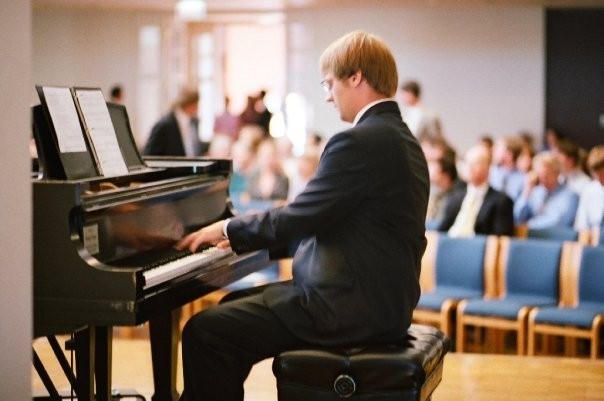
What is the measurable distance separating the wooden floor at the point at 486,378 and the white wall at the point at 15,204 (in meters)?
1.92

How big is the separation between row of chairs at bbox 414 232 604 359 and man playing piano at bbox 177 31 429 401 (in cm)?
290

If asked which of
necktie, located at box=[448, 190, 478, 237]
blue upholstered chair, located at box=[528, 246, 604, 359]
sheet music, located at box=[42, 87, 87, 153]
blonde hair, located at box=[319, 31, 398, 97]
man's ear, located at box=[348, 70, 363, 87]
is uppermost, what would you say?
blonde hair, located at box=[319, 31, 398, 97]

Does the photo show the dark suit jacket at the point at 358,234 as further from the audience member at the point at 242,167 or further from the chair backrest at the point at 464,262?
the audience member at the point at 242,167

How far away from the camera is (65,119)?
149 inches

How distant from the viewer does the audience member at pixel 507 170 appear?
36.9 ft

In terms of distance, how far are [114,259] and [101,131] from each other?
21.6 inches

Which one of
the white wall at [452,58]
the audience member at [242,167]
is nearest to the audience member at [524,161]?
the audience member at [242,167]

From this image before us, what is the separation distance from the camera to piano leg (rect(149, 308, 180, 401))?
4410 mm

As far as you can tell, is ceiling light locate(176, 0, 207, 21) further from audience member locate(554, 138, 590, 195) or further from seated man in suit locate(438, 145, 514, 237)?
seated man in suit locate(438, 145, 514, 237)

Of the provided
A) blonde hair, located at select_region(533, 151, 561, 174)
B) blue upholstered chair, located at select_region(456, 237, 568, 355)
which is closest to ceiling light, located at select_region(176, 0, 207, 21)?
blonde hair, located at select_region(533, 151, 561, 174)

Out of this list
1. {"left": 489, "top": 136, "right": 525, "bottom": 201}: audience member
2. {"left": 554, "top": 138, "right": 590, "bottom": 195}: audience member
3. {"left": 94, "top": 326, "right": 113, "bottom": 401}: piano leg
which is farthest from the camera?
{"left": 489, "top": 136, "right": 525, "bottom": 201}: audience member

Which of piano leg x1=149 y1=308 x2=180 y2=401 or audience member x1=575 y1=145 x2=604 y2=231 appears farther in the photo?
audience member x1=575 y1=145 x2=604 y2=231

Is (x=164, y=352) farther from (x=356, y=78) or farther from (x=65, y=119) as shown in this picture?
(x=356, y=78)

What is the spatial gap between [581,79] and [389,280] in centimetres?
1273
